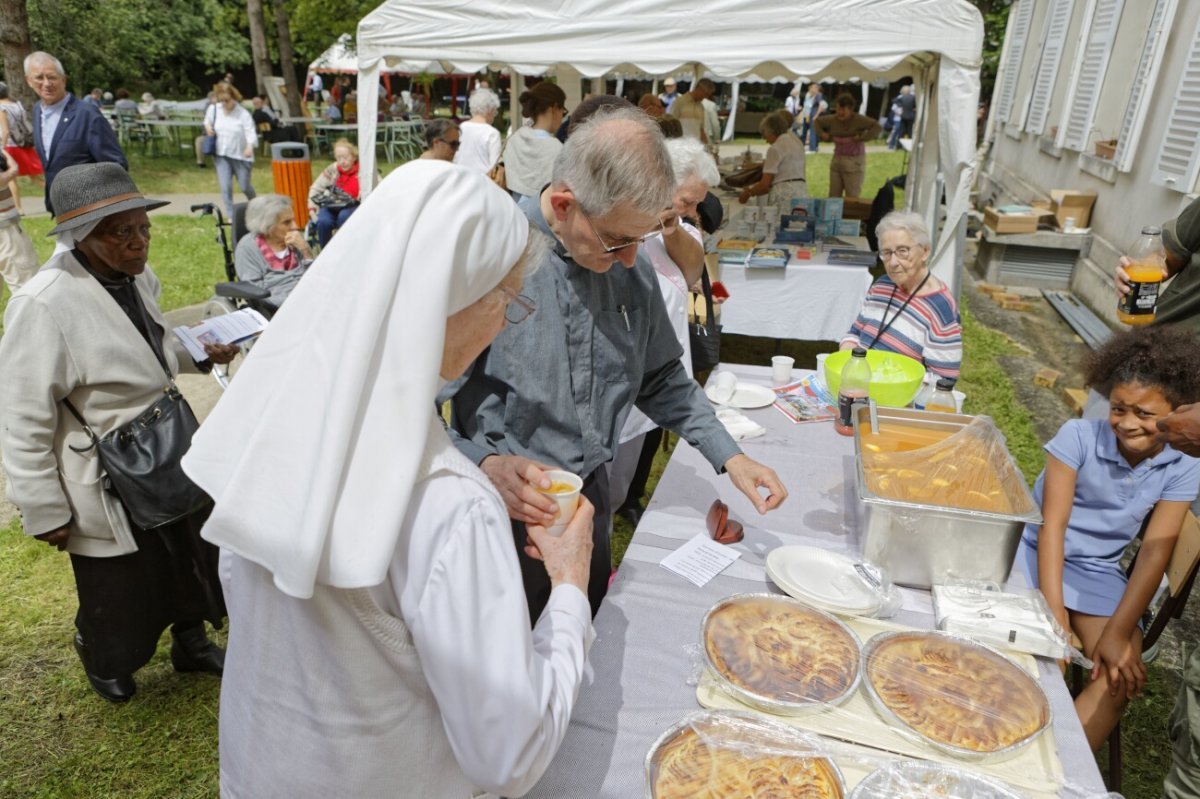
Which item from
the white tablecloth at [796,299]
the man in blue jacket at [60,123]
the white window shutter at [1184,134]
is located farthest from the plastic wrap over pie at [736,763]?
the man in blue jacket at [60,123]

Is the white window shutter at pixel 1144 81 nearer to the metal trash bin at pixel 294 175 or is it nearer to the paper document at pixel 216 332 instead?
the paper document at pixel 216 332

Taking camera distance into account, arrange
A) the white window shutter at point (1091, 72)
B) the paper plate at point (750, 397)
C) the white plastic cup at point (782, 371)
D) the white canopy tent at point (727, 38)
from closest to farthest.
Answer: the paper plate at point (750, 397)
the white plastic cup at point (782, 371)
the white canopy tent at point (727, 38)
the white window shutter at point (1091, 72)

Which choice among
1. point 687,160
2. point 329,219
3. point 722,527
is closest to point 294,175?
point 329,219

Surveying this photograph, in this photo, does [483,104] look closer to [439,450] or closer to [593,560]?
[593,560]

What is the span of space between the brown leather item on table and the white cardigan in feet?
5.72

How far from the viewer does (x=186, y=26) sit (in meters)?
26.9

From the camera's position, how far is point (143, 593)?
93.1 inches

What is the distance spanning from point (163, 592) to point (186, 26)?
31.9 metres

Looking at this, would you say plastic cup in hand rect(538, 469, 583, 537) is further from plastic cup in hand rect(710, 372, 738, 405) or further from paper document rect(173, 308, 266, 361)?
paper document rect(173, 308, 266, 361)

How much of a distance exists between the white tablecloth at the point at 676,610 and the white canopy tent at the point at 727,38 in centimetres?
329

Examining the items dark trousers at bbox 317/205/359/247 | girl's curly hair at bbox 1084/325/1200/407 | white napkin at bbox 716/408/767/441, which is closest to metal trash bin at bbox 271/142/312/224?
dark trousers at bbox 317/205/359/247

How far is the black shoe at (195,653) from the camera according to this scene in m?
2.71

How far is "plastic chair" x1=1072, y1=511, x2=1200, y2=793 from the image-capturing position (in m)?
2.04

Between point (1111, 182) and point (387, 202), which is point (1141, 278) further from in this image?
point (1111, 182)
